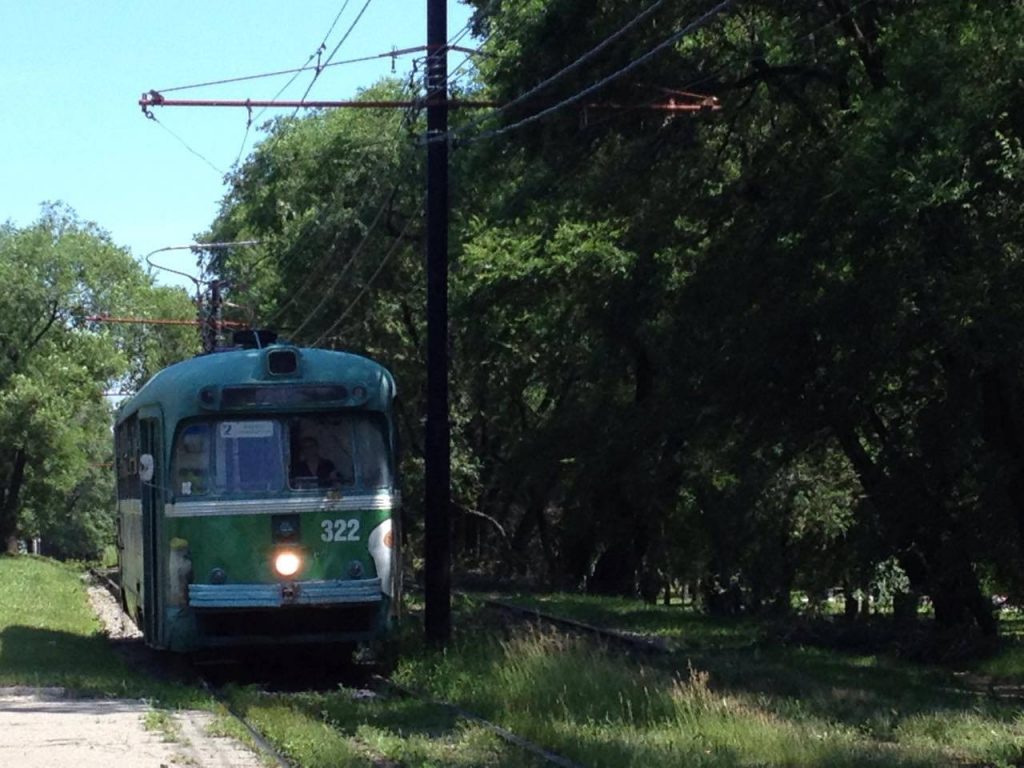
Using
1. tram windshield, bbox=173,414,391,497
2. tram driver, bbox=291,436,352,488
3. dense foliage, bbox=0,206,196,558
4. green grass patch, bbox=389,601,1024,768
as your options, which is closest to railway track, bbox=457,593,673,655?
green grass patch, bbox=389,601,1024,768

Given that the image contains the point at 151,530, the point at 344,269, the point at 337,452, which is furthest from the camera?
the point at 344,269

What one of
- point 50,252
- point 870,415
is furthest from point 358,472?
point 50,252

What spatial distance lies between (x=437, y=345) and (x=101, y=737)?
761 cm

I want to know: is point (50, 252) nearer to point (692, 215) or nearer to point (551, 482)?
point (551, 482)

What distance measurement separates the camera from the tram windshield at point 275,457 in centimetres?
1648

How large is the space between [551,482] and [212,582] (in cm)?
2387

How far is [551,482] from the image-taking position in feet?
130

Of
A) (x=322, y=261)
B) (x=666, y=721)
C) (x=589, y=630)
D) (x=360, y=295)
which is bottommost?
(x=589, y=630)

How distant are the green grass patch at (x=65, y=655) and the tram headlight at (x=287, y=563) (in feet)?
4.57

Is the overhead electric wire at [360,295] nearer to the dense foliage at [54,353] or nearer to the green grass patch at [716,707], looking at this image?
the green grass patch at [716,707]

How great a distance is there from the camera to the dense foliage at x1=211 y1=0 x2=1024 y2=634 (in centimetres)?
1750

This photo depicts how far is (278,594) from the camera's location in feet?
52.5

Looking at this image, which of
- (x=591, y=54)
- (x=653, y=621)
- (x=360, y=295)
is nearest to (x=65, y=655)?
(x=591, y=54)

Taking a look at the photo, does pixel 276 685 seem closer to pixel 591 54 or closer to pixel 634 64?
pixel 591 54
